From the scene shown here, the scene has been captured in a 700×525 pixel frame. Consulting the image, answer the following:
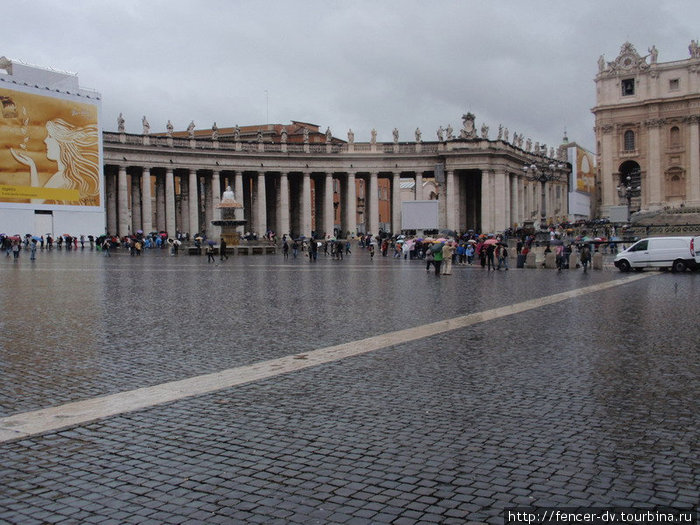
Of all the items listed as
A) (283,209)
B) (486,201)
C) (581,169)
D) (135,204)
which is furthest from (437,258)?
(581,169)

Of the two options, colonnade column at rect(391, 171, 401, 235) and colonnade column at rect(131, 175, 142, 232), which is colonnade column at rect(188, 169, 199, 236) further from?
colonnade column at rect(391, 171, 401, 235)

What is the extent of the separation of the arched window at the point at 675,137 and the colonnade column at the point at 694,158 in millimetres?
1695

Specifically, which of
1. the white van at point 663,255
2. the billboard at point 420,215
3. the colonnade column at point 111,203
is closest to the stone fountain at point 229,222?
the billboard at point 420,215

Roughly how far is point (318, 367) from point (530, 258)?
27.0m

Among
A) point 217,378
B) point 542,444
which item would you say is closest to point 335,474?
point 542,444

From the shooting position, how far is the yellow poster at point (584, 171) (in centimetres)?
6956

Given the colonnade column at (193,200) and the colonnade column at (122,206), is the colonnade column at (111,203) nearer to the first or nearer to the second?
the colonnade column at (122,206)

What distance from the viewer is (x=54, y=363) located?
904 centimetres

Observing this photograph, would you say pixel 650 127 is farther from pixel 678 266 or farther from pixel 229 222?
pixel 678 266

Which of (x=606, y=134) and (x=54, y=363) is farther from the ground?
(x=606, y=134)

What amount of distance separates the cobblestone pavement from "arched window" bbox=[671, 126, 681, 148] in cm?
7569

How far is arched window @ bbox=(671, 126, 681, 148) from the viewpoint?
266 feet

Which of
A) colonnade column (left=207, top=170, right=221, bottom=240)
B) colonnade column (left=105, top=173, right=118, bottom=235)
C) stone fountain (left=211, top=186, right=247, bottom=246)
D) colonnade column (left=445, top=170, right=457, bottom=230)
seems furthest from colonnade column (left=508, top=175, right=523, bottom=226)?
colonnade column (left=105, top=173, right=118, bottom=235)

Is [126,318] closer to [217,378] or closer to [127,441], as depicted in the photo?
[217,378]
